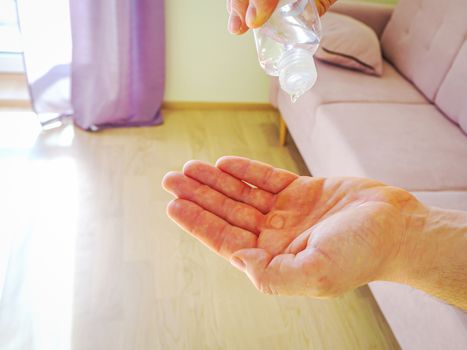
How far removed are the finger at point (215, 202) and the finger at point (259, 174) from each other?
0.22 ft

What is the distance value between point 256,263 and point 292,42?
54 cm

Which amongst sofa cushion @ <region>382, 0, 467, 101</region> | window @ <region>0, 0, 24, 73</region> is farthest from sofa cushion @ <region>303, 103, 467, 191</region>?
window @ <region>0, 0, 24, 73</region>

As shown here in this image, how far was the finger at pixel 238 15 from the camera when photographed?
949 millimetres

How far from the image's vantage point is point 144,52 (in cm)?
235

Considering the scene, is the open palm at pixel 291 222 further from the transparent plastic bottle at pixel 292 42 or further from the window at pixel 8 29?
the window at pixel 8 29

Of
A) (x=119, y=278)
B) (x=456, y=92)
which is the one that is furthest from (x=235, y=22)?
(x=456, y=92)

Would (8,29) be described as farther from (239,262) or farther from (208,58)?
(239,262)

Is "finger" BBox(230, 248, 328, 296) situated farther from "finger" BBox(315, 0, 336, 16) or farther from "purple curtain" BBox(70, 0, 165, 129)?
"purple curtain" BBox(70, 0, 165, 129)

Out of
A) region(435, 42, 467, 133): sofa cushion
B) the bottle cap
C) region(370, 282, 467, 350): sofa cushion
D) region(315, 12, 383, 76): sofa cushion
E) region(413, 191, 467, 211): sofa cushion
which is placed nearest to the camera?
the bottle cap

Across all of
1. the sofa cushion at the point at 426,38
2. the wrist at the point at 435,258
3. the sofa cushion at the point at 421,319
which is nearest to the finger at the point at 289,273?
the wrist at the point at 435,258

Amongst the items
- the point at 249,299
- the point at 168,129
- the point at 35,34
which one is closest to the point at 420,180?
the point at 249,299

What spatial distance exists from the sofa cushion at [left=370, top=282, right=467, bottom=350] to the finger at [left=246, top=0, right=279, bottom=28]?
0.75 m

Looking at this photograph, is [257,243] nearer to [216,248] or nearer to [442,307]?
[216,248]

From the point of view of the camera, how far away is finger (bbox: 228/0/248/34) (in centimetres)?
95
